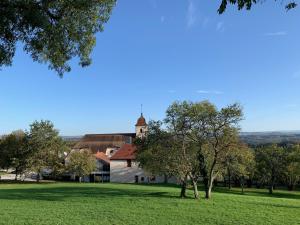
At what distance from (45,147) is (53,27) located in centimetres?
6889

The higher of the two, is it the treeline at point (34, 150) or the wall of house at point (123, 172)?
the treeline at point (34, 150)

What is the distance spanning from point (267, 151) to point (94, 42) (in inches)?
2495

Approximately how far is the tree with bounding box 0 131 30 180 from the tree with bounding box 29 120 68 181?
1.32m

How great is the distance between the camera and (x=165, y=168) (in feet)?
131

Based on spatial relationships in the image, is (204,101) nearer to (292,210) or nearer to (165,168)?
(165,168)

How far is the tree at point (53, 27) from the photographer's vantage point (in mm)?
13727

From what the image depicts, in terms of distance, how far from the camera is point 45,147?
A: 81125 mm

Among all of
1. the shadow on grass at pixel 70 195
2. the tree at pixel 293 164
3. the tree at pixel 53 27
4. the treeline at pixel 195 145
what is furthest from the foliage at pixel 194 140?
the tree at pixel 293 164

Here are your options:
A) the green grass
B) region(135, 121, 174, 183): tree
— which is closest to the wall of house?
region(135, 121, 174, 183): tree

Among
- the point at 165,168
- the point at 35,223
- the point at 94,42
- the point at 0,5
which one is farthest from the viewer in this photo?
the point at 165,168

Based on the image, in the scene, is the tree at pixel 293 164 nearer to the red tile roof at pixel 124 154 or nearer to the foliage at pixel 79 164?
the red tile roof at pixel 124 154

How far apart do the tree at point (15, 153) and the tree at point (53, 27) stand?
217 ft

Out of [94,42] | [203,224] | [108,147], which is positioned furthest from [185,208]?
[108,147]

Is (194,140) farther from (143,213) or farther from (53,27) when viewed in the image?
(53,27)
